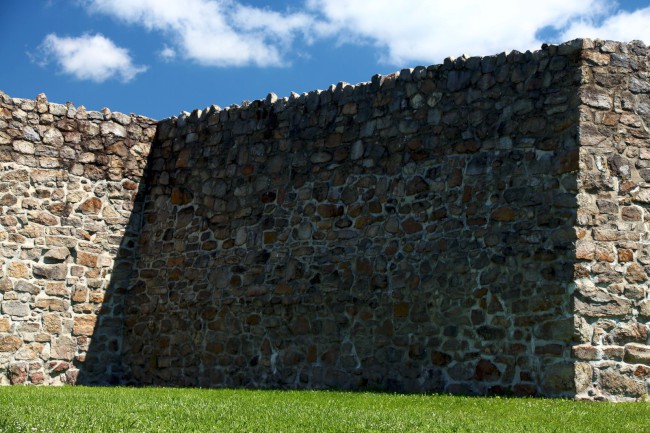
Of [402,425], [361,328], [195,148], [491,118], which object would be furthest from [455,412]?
[195,148]

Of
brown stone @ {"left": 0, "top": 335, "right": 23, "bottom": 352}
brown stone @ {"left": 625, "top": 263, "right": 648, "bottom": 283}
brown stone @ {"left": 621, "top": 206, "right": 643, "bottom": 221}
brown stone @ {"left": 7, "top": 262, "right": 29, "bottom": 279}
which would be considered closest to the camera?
brown stone @ {"left": 625, "top": 263, "right": 648, "bottom": 283}

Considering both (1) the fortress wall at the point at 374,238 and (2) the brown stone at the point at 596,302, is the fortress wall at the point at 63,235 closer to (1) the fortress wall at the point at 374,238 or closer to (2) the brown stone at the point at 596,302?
(1) the fortress wall at the point at 374,238

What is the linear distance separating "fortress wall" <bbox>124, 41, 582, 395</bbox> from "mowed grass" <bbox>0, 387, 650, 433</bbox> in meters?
1.07

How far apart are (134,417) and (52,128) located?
743cm

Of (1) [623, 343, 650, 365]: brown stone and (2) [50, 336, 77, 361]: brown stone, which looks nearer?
(1) [623, 343, 650, 365]: brown stone

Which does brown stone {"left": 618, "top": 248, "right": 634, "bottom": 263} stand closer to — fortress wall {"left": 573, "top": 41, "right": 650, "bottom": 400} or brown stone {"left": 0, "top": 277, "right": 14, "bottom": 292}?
fortress wall {"left": 573, "top": 41, "right": 650, "bottom": 400}

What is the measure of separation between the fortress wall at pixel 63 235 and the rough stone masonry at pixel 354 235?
29mm

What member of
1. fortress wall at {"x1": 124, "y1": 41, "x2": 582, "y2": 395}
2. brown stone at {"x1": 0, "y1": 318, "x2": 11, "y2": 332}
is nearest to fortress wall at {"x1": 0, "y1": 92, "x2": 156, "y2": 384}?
brown stone at {"x1": 0, "y1": 318, "x2": 11, "y2": 332}

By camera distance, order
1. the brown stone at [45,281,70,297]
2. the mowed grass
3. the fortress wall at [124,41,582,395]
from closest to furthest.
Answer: the mowed grass < the fortress wall at [124,41,582,395] < the brown stone at [45,281,70,297]

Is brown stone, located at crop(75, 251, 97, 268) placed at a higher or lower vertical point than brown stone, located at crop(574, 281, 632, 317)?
higher

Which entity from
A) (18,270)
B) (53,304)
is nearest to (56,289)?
(53,304)

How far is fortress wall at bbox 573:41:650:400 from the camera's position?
10.8m

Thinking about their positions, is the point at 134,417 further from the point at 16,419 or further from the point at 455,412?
the point at 455,412

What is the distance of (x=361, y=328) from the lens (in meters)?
12.6
